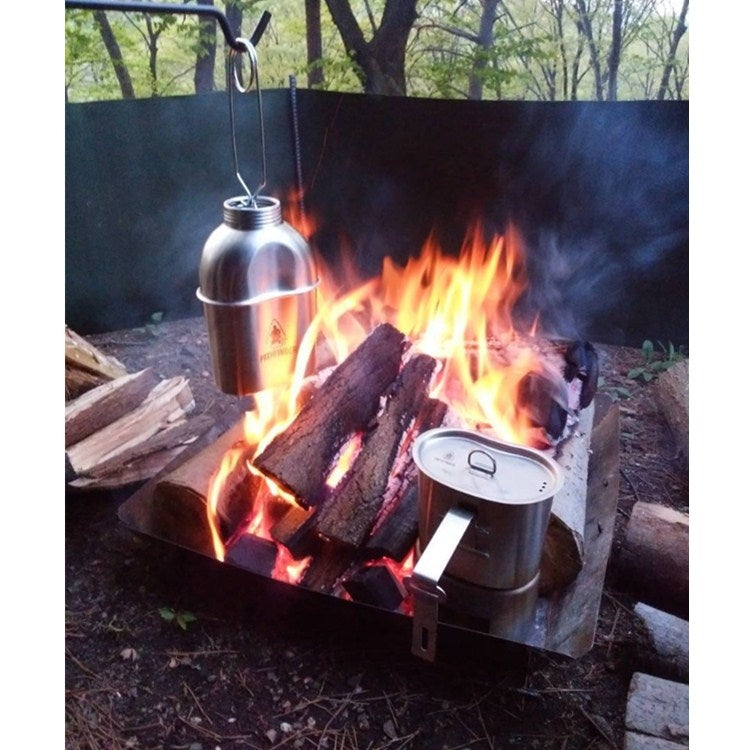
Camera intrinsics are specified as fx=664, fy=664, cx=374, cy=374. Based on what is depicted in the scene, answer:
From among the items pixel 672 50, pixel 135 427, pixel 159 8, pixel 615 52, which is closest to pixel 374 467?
pixel 135 427

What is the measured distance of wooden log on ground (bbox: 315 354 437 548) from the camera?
153 cm

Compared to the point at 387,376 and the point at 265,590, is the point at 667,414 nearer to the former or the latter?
the point at 387,376

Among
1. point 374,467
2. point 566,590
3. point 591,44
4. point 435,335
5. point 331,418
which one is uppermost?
point 591,44

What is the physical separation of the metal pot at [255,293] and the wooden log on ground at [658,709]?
972 millimetres

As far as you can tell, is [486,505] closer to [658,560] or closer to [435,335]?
[658,560]

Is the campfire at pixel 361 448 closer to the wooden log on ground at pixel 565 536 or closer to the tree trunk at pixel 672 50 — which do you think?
the wooden log on ground at pixel 565 536

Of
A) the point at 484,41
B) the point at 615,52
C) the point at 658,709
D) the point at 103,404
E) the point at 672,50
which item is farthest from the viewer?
the point at 484,41

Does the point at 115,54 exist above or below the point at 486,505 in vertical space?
above

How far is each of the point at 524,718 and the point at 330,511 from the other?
60 cm

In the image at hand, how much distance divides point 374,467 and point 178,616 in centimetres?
60

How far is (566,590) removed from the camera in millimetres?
1539

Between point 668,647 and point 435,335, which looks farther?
point 435,335

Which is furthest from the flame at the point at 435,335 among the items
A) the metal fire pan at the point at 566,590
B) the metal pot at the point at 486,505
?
the metal pot at the point at 486,505
